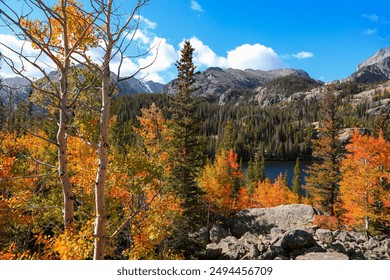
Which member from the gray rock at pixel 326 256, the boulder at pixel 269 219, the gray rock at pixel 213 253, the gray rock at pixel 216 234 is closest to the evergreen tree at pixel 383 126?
the boulder at pixel 269 219

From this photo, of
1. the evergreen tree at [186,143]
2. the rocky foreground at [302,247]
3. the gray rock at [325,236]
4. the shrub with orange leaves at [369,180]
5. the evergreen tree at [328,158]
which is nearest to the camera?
the rocky foreground at [302,247]

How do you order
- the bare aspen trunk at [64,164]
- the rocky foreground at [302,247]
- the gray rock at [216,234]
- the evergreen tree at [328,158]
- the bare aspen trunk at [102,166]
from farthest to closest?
the evergreen tree at [328,158] < the gray rock at [216,234] < the rocky foreground at [302,247] < the bare aspen trunk at [64,164] < the bare aspen trunk at [102,166]

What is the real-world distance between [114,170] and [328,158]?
74.3 ft

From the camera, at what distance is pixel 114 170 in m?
6.61

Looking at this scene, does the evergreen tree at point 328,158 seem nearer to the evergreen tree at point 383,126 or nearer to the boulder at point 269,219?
the boulder at point 269,219

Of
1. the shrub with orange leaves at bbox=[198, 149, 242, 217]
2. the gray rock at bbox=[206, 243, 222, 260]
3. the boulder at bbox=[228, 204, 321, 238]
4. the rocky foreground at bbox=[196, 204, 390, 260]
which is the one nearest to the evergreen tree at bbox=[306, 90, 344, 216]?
the boulder at bbox=[228, 204, 321, 238]

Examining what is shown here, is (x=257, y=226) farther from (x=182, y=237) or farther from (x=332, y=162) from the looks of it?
(x=182, y=237)

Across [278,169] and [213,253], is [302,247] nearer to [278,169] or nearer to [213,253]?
[213,253]

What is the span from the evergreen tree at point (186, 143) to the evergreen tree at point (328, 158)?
11.5 m

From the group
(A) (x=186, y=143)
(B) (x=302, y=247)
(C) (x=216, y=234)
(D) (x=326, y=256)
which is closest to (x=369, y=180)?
(B) (x=302, y=247)

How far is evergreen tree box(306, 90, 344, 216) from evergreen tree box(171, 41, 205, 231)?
1151 centimetres

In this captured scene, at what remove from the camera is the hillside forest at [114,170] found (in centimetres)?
569

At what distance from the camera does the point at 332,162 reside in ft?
78.0

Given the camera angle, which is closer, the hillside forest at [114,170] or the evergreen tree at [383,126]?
the hillside forest at [114,170]
